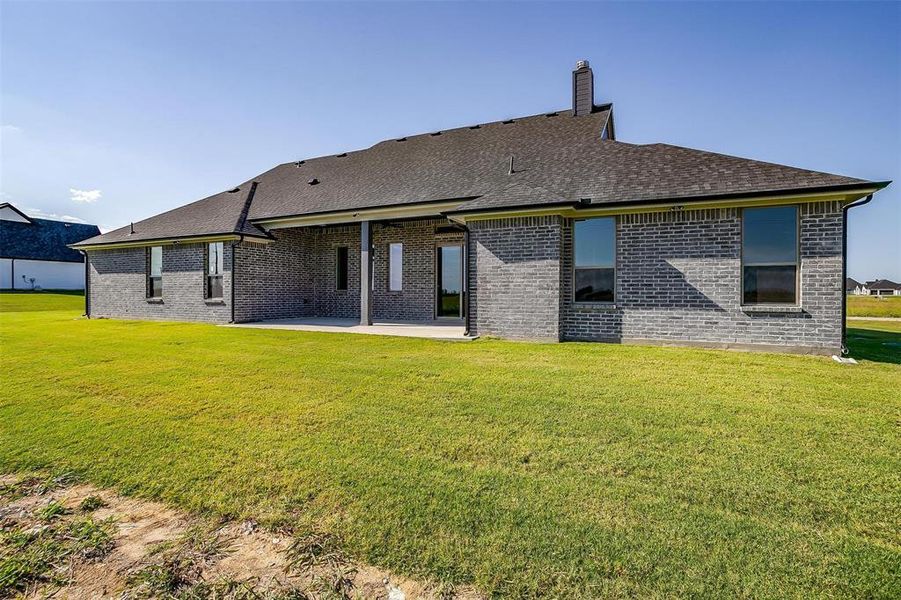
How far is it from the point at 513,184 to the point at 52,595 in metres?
10.1

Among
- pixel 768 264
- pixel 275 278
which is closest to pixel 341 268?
pixel 275 278

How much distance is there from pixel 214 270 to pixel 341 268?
421 centimetres

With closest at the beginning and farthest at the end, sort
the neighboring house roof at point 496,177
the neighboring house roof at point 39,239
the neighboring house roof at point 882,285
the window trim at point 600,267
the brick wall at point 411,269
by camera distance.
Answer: the neighboring house roof at point 496,177 → the window trim at point 600,267 → the brick wall at point 411,269 → the neighboring house roof at point 39,239 → the neighboring house roof at point 882,285

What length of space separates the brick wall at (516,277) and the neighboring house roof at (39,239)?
38521mm

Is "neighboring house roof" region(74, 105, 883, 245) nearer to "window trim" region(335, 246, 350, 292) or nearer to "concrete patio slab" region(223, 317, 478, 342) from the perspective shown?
"window trim" region(335, 246, 350, 292)

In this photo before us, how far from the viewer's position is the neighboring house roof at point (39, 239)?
31.8m

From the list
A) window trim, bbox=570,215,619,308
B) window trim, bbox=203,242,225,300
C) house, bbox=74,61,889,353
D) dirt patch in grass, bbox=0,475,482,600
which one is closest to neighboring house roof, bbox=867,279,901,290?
house, bbox=74,61,889,353

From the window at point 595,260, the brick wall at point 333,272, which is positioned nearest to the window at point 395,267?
the brick wall at point 333,272

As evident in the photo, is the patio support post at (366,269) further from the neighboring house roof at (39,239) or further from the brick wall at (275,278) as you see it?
the neighboring house roof at (39,239)

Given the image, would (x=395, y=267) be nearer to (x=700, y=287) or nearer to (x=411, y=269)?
(x=411, y=269)

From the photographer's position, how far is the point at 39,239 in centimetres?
3400

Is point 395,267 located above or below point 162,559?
above

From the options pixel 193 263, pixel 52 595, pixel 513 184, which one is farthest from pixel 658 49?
pixel 193 263

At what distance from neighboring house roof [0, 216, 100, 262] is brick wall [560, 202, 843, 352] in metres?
41.4
